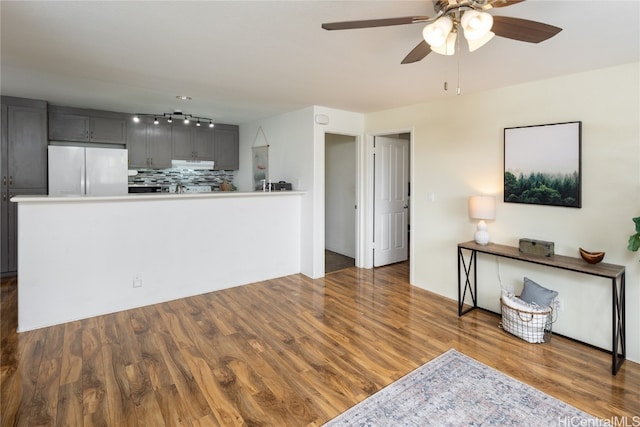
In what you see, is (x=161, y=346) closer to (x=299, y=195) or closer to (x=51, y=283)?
(x=51, y=283)

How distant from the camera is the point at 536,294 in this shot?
9.78 feet

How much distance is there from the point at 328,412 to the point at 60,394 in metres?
1.72

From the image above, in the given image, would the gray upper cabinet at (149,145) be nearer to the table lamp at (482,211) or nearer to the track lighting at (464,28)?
the table lamp at (482,211)

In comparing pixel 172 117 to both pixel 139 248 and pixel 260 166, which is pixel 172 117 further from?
pixel 139 248

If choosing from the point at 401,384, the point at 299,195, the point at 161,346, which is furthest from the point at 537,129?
the point at 161,346

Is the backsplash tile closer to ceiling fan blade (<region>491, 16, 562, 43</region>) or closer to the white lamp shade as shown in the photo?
the white lamp shade

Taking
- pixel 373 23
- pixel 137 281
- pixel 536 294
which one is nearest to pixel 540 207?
pixel 536 294

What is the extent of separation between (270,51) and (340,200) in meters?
3.69

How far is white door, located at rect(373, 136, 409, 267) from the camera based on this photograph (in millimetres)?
4992

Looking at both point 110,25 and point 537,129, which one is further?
point 537,129

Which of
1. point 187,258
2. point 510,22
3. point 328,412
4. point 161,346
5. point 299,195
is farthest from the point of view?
point 299,195

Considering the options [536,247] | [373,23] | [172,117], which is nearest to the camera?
[373,23]

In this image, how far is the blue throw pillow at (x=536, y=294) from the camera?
292cm

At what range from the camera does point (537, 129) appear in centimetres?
303
